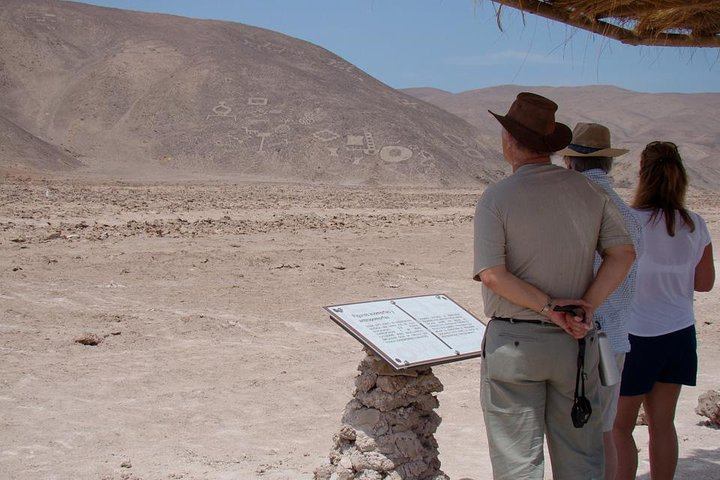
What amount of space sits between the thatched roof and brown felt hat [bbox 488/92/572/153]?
137cm

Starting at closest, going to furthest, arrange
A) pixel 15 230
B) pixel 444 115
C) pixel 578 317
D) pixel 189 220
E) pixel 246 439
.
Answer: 1. pixel 578 317
2. pixel 246 439
3. pixel 15 230
4. pixel 189 220
5. pixel 444 115

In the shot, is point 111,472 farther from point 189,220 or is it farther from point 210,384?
point 189,220

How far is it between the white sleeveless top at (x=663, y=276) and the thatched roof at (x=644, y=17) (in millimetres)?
1208

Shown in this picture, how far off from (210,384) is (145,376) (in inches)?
21.3

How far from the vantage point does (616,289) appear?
3.24 metres

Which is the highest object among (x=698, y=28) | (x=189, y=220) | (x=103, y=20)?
(x=103, y=20)

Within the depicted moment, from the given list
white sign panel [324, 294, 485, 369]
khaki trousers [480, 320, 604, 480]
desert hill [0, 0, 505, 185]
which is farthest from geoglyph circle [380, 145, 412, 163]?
khaki trousers [480, 320, 604, 480]

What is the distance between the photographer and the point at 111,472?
15.2 ft

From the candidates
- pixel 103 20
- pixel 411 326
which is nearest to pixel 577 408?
pixel 411 326

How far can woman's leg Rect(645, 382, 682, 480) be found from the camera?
3664 mm

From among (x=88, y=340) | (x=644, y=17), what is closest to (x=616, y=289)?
(x=644, y=17)

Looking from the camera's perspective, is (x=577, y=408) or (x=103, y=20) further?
(x=103, y=20)

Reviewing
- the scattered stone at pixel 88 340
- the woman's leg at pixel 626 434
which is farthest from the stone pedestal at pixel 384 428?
the scattered stone at pixel 88 340

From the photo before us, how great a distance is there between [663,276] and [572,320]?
0.99m
